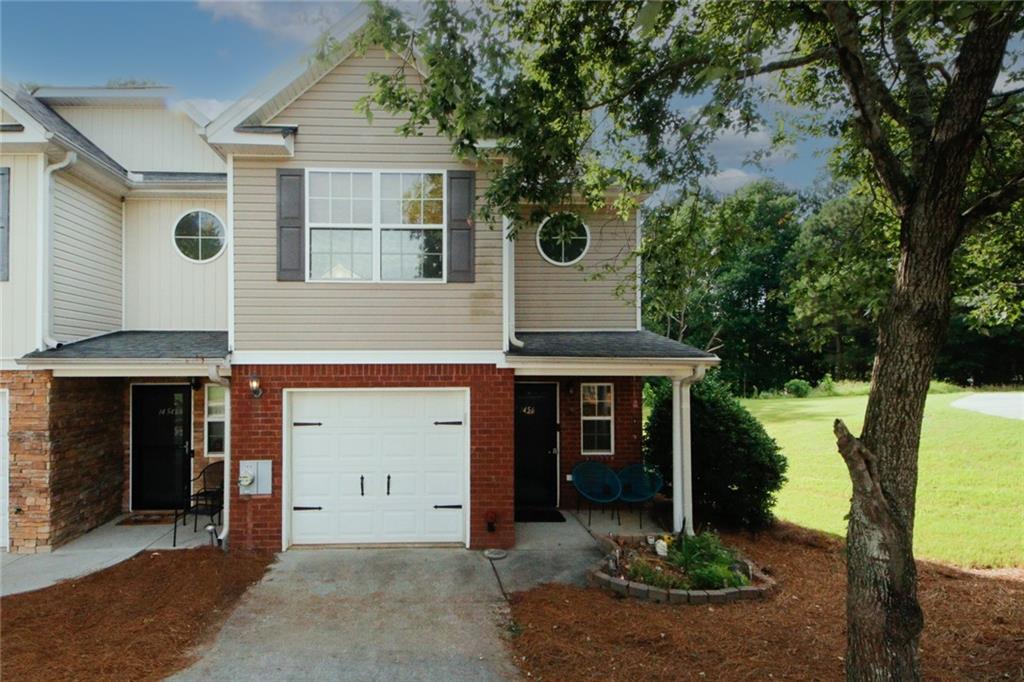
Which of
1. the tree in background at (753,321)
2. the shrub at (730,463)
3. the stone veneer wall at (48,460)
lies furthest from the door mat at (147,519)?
the tree in background at (753,321)

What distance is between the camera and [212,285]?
354 inches

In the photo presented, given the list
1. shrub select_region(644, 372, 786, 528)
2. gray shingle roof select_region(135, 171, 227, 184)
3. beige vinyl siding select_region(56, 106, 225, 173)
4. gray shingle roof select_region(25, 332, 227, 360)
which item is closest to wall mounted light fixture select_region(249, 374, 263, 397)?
gray shingle roof select_region(25, 332, 227, 360)

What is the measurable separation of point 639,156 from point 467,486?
15.8 ft

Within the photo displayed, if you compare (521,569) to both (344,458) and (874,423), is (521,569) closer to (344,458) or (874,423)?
(344,458)

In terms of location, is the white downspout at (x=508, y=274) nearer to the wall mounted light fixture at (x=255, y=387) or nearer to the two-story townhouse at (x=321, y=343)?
the two-story townhouse at (x=321, y=343)

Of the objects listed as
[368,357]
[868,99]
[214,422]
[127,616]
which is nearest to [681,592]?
[368,357]

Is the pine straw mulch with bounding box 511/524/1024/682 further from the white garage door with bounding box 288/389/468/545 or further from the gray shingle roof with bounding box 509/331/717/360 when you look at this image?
the gray shingle roof with bounding box 509/331/717/360

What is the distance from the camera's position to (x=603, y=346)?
825 cm

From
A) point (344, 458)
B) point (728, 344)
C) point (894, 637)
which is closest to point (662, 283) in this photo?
point (894, 637)

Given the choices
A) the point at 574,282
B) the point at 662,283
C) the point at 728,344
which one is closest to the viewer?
the point at 662,283

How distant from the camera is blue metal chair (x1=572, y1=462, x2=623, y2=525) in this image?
8852 millimetres

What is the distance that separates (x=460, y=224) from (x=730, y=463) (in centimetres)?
555

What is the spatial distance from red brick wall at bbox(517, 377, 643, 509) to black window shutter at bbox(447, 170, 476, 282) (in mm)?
2866

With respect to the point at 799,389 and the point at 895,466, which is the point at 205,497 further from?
the point at 799,389
